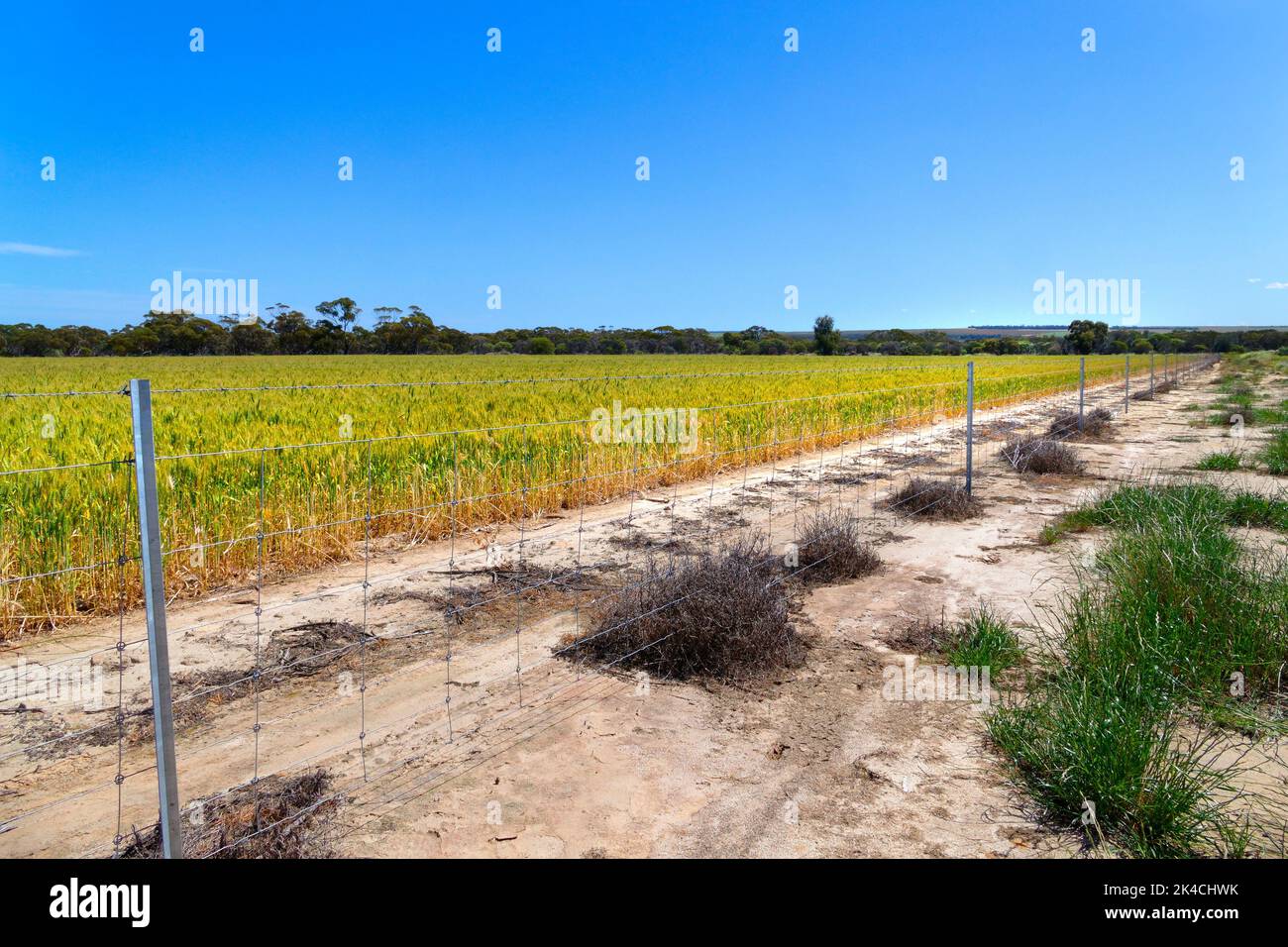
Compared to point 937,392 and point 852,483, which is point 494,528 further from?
point 937,392

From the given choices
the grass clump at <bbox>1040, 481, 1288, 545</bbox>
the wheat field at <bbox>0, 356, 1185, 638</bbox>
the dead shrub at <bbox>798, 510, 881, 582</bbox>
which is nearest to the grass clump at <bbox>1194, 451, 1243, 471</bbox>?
the grass clump at <bbox>1040, 481, 1288, 545</bbox>

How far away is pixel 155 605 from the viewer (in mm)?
2848

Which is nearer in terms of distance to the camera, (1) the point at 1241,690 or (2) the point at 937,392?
(1) the point at 1241,690

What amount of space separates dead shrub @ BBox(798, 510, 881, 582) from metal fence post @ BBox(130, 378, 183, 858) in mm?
5151

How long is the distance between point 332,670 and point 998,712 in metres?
4.03

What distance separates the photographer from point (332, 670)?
17.5 feet

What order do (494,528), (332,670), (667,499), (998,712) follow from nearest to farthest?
1. (998,712)
2. (332,670)
3. (494,528)
4. (667,499)

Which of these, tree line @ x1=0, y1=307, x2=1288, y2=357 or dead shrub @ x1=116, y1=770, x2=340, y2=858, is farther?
tree line @ x1=0, y1=307, x2=1288, y2=357

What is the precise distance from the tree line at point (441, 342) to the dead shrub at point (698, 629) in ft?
307

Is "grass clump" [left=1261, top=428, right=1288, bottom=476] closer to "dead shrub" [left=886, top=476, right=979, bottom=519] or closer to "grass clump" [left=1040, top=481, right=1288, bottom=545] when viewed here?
"grass clump" [left=1040, top=481, right=1288, bottom=545]

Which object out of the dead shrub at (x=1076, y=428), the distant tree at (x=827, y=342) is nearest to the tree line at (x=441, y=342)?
the distant tree at (x=827, y=342)

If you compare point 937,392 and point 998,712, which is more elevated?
point 937,392

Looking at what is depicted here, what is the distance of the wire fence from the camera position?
3.68m
